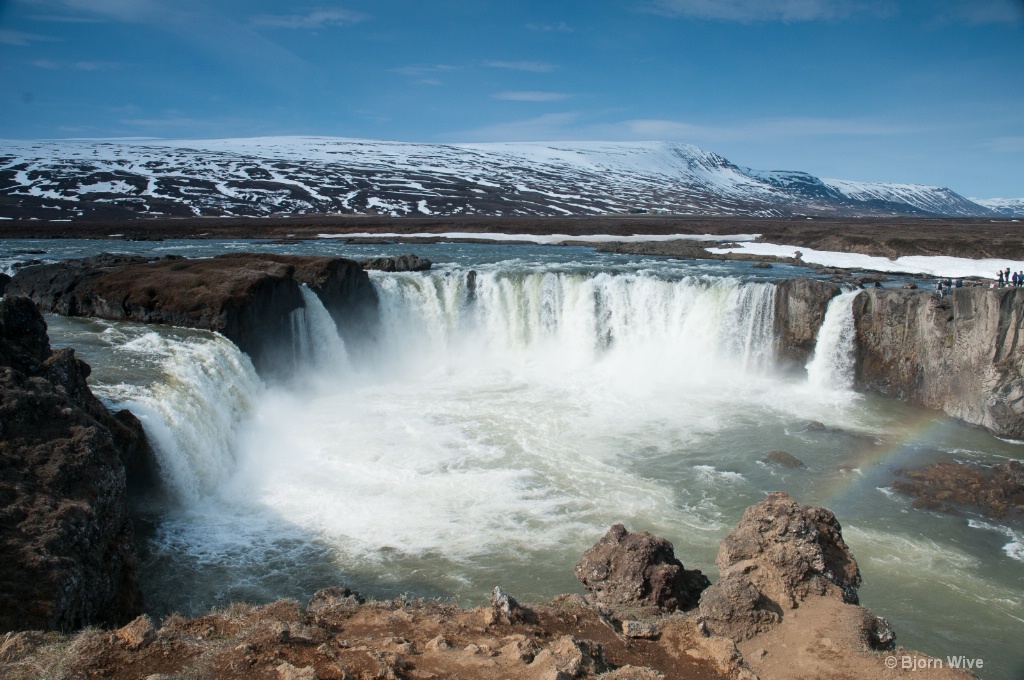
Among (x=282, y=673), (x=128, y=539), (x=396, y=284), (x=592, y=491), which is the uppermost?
(x=396, y=284)

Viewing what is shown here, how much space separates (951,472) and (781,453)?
4.57 meters

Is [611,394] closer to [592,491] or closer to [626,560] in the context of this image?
[592,491]

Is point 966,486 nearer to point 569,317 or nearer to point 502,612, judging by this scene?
point 502,612

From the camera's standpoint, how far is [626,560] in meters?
10.3

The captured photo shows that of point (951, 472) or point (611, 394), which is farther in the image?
point (611, 394)

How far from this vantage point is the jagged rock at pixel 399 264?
3700 centimetres

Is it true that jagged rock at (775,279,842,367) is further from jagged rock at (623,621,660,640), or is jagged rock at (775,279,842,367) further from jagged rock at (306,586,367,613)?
jagged rock at (306,586,367,613)

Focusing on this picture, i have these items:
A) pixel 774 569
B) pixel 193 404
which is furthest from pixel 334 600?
pixel 193 404

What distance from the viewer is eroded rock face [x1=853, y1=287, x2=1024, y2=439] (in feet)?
74.0

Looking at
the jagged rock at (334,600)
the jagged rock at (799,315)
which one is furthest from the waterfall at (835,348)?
the jagged rock at (334,600)

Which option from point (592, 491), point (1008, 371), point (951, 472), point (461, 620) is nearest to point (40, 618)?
point (461, 620)

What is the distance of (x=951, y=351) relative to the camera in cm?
2438

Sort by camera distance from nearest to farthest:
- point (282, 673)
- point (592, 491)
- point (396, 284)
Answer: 1. point (282, 673)
2. point (592, 491)
3. point (396, 284)

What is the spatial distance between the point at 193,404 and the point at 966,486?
20926 millimetres
